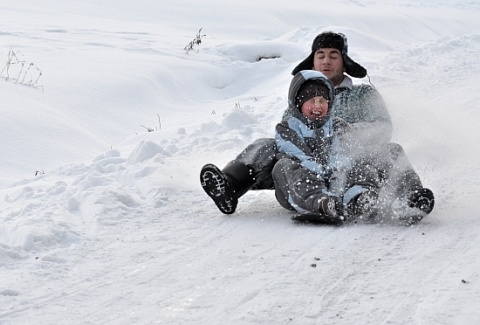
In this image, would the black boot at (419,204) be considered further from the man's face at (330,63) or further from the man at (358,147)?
the man's face at (330,63)

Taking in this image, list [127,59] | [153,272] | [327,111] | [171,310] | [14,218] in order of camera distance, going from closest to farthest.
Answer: [171,310] < [153,272] < [14,218] < [327,111] < [127,59]

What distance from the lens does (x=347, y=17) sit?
1584 centimetres

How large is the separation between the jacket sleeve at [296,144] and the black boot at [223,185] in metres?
0.29

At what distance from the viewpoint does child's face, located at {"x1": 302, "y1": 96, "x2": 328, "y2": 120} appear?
14.0ft

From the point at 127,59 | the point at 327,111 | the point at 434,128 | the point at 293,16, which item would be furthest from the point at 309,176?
the point at 293,16

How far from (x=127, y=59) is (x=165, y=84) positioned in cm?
83

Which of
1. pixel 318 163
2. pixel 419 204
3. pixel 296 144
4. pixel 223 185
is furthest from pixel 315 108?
pixel 419 204

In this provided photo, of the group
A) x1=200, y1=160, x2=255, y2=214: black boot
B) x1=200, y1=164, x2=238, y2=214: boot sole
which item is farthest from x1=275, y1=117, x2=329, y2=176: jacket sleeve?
x1=200, y1=164, x2=238, y2=214: boot sole

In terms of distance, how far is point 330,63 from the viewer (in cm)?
511

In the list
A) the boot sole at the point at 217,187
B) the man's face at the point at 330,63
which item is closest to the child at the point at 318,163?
the boot sole at the point at 217,187

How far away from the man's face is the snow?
80 cm

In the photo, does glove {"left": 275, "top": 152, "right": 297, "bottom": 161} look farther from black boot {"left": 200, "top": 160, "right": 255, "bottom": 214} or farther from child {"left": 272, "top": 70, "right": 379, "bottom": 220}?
black boot {"left": 200, "top": 160, "right": 255, "bottom": 214}

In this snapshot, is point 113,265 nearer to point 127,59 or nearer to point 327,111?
point 327,111

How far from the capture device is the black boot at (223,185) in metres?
4.03
